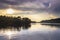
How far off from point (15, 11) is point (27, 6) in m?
0.26

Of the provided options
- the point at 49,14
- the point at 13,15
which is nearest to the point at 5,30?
the point at 13,15

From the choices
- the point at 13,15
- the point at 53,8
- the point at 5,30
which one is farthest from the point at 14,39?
the point at 5,30

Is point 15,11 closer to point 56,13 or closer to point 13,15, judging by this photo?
point 13,15

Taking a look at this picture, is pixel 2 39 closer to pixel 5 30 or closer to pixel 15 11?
pixel 15 11

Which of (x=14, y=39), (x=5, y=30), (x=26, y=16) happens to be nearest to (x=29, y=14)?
(x=26, y=16)

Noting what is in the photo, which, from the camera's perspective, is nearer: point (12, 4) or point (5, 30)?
point (12, 4)

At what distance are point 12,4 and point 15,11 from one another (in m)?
0.15

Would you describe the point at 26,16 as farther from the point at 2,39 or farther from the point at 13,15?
the point at 2,39

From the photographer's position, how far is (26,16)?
365 cm

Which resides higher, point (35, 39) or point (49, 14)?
point (49, 14)

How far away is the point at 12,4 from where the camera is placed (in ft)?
11.9

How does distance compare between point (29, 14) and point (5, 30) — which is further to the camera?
point (5, 30)

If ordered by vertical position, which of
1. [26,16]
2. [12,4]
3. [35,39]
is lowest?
[35,39]

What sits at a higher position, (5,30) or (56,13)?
(56,13)
